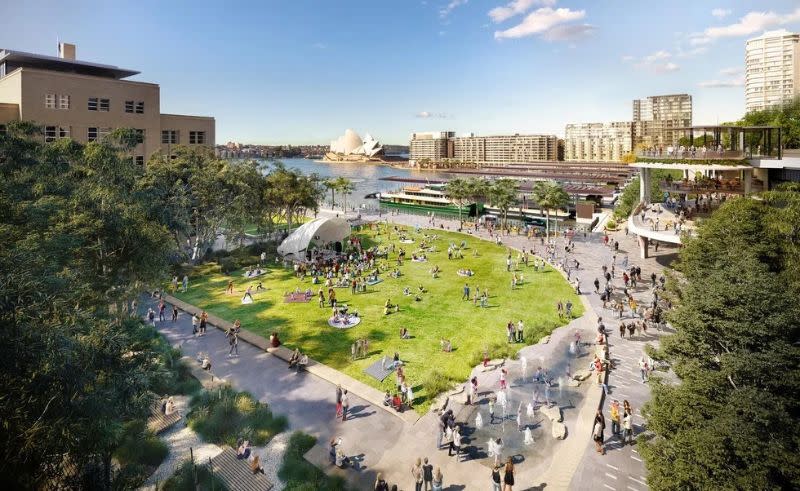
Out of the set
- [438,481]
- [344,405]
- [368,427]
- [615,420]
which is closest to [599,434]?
[615,420]

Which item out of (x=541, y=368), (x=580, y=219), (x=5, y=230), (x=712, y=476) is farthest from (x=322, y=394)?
(x=580, y=219)

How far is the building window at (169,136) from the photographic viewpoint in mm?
59903

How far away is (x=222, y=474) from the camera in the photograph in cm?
1471

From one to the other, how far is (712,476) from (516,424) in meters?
8.11

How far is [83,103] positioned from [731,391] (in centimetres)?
6336

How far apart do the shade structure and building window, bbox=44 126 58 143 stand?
28238 millimetres

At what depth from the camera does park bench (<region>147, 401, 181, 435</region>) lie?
57.6 feet

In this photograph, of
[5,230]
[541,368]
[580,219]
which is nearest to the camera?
[5,230]

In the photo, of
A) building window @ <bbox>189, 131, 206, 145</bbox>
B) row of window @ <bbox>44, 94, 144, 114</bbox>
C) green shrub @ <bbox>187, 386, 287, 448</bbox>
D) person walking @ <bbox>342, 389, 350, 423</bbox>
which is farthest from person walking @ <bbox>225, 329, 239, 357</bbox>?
building window @ <bbox>189, 131, 206, 145</bbox>

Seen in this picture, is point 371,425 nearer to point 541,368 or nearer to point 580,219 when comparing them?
point 541,368

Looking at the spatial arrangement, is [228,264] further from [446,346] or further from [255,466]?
[255,466]

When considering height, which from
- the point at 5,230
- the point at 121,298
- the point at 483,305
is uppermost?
the point at 5,230

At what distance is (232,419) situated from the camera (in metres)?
18.3

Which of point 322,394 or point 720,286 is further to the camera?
point 322,394
